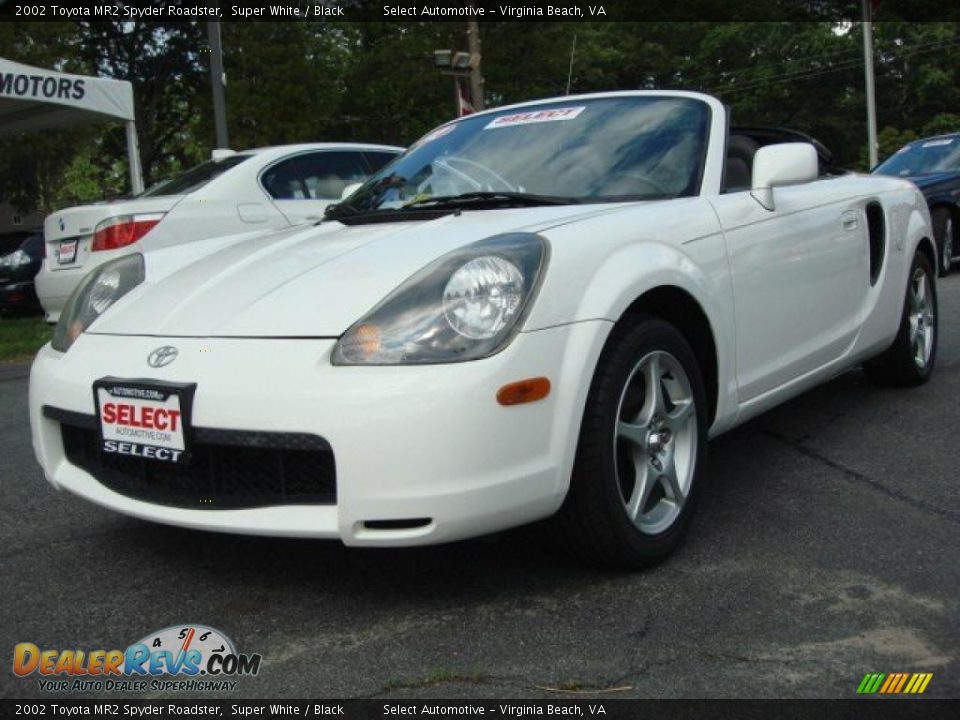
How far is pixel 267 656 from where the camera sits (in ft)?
7.32

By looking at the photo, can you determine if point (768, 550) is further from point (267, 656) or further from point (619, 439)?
point (267, 656)

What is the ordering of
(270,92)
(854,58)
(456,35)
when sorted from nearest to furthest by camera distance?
(270,92) < (456,35) < (854,58)

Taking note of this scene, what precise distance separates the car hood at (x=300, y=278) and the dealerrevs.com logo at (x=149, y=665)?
2.45ft

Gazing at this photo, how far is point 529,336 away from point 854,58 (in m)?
38.6

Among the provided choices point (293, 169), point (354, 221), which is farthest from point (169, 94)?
point (354, 221)

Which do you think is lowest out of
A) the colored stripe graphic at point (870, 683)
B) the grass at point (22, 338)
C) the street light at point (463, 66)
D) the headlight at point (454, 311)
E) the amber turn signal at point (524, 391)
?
the grass at point (22, 338)

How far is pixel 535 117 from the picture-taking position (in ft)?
12.0

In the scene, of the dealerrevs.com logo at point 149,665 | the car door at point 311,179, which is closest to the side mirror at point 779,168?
the dealerrevs.com logo at point 149,665

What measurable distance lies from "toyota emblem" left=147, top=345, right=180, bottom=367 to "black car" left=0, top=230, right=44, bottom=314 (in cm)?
1041

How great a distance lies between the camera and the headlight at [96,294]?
3.03 m

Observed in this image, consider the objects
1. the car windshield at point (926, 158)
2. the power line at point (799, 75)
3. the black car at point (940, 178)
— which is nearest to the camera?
the black car at point (940, 178)

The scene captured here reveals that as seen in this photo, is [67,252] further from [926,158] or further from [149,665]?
[926,158]

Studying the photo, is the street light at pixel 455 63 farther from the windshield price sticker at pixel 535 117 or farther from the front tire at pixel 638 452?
the front tire at pixel 638 452

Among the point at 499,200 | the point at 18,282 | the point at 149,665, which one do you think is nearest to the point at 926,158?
the point at 499,200
